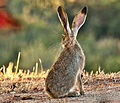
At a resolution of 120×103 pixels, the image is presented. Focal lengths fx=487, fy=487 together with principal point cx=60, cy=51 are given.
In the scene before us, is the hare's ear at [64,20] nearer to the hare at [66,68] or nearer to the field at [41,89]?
the hare at [66,68]

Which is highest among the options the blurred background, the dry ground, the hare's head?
the blurred background

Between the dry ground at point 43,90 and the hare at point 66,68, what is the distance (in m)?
0.15

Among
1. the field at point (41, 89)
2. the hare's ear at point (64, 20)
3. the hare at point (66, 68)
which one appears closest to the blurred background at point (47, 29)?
the field at point (41, 89)

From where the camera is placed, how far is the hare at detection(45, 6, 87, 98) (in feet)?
22.7

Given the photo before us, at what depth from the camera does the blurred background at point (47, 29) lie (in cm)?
2082

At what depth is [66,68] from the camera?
23.0ft

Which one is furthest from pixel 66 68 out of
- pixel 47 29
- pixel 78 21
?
pixel 47 29

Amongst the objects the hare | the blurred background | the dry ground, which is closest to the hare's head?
the hare

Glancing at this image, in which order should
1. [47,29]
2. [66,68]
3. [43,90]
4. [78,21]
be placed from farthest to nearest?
[47,29]
[43,90]
[78,21]
[66,68]

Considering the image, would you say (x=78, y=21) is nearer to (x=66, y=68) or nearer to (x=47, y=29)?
(x=66, y=68)

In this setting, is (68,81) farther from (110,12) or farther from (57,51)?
(110,12)

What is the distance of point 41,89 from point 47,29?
1804 centimetres

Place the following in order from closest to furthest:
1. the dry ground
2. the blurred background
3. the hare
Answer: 1. the dry ground
2. the hare
3. the blurred background

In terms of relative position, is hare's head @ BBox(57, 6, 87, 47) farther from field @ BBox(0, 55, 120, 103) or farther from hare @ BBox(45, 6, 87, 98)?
field @ BBox(0, 55, 120, 103)
